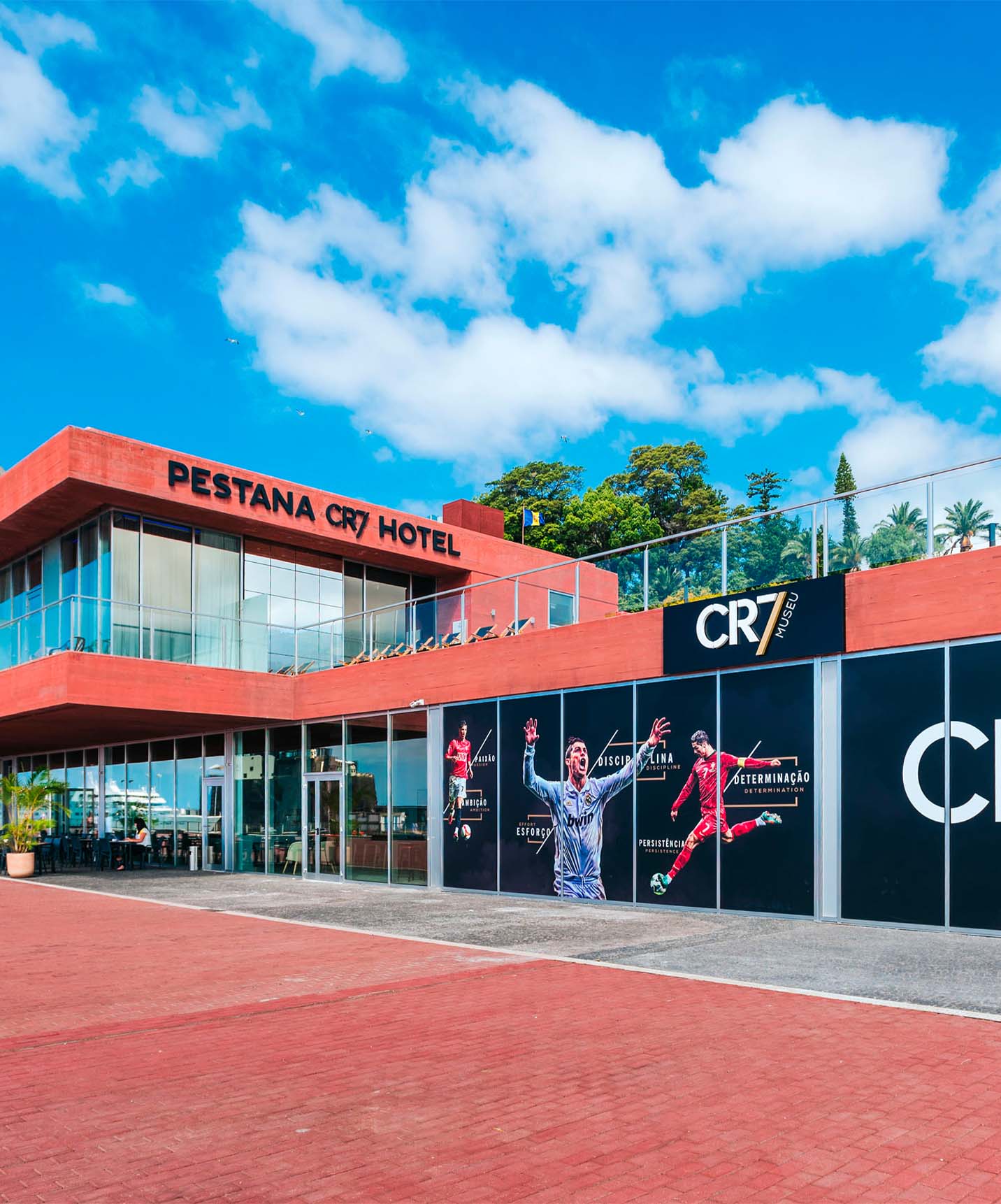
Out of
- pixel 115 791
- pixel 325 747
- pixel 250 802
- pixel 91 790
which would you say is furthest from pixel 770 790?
pixel 91 790

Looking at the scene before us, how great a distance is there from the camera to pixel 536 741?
19.4 meters

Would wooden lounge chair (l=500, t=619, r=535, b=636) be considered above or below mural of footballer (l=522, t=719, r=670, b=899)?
above

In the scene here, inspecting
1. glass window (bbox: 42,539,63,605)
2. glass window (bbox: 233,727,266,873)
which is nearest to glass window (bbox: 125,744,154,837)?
glass window (bbox: 233,727,266,873)

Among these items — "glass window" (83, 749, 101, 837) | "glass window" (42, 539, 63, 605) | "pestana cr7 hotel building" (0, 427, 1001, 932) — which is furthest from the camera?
"glass window" (83, 749, 101, 837)

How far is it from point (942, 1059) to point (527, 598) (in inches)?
536

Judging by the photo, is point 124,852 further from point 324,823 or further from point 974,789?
point 974,789

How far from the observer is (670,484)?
67.4 metres

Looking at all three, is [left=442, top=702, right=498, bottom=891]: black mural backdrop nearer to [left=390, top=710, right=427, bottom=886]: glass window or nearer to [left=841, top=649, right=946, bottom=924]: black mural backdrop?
[left=390, top=710, right=427, bottom=886]: glass window

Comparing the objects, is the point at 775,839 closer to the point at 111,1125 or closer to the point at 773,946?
the point at 773,946

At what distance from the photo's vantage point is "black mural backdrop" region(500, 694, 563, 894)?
19.1 metres

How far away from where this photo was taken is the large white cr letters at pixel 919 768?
512 inches

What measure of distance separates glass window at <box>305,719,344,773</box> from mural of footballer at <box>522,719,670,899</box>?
6971 millimetres

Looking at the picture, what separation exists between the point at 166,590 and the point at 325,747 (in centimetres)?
535

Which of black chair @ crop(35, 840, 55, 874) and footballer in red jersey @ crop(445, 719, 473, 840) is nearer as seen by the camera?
footballer in red jersey @ crop(445, 719, 473, 840)
